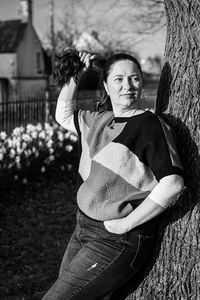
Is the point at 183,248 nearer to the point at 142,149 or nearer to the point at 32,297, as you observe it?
the point at 142,149

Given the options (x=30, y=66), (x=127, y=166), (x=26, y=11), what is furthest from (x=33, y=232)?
(x=26, y=11)

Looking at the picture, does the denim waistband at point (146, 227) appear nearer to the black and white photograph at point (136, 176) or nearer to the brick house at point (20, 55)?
the black and white photograph at point (136, 176)

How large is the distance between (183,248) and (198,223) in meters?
0.15

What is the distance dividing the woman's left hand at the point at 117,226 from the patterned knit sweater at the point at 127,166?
25 millimetres

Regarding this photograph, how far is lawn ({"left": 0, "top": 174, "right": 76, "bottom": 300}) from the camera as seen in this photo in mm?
4574

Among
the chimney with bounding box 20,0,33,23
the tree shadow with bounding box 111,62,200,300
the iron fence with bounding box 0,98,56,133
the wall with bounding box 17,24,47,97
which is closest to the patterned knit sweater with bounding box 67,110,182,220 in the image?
the tree shadow with bounding box 111,62,200,300

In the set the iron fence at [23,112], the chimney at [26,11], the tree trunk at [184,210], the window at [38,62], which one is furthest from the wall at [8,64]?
the tree trunk at [184,210]

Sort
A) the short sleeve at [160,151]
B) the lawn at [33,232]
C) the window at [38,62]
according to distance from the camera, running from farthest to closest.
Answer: the window at [38,62], the lawn at [33,232], the short sleeve at [160,151]

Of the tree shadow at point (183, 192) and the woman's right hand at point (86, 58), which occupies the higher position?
the woman's right hand at point (86, 58)

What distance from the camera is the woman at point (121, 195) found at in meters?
2.25

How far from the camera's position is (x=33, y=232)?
236 inches

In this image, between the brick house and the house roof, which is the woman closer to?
the brick house

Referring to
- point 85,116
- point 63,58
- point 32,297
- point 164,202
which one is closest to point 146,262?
point 164,202

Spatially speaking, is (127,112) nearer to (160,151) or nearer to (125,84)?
(125,84)
